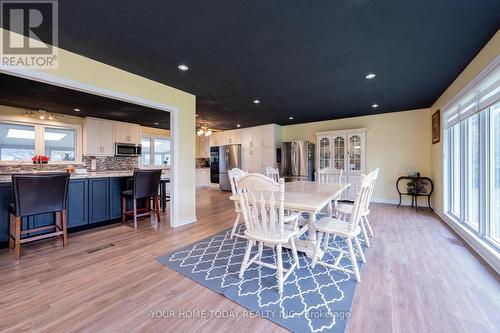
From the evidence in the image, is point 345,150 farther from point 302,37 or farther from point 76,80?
point 76,80

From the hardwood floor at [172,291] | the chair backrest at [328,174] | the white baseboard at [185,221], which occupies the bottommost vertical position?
the hardwood floor at [172,291]

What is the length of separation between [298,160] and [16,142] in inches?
266

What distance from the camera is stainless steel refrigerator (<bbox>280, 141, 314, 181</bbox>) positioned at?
227 inches

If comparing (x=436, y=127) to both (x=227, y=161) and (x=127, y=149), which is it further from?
(x=127, y=149)

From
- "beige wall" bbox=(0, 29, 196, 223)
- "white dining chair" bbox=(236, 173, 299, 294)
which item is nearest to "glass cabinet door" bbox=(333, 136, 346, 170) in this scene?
"beige wall" bbox=(0, 29, 196, 223)

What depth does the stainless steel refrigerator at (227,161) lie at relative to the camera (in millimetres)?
7098

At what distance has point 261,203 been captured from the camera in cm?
171

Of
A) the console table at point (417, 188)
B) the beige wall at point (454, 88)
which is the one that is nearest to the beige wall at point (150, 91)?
the beige wall at point (454, 88)

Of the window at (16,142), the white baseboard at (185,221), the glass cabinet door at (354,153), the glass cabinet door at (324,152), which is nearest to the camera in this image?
the white baseboard at (185,221)

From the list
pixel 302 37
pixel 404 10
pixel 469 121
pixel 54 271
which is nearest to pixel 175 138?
pixel 54 271

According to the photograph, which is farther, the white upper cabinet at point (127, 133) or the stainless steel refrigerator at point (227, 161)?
the stainless steel refrigerator at point (227, 161)

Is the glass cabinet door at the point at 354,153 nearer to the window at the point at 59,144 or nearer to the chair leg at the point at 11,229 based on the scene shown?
the chair leg at the point at 11,229

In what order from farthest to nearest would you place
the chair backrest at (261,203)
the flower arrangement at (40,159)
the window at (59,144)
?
the window at (59,144), the flower arrangement at (40,159), the chair backrest at (261,203)

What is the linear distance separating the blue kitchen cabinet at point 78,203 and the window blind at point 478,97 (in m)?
5.27
